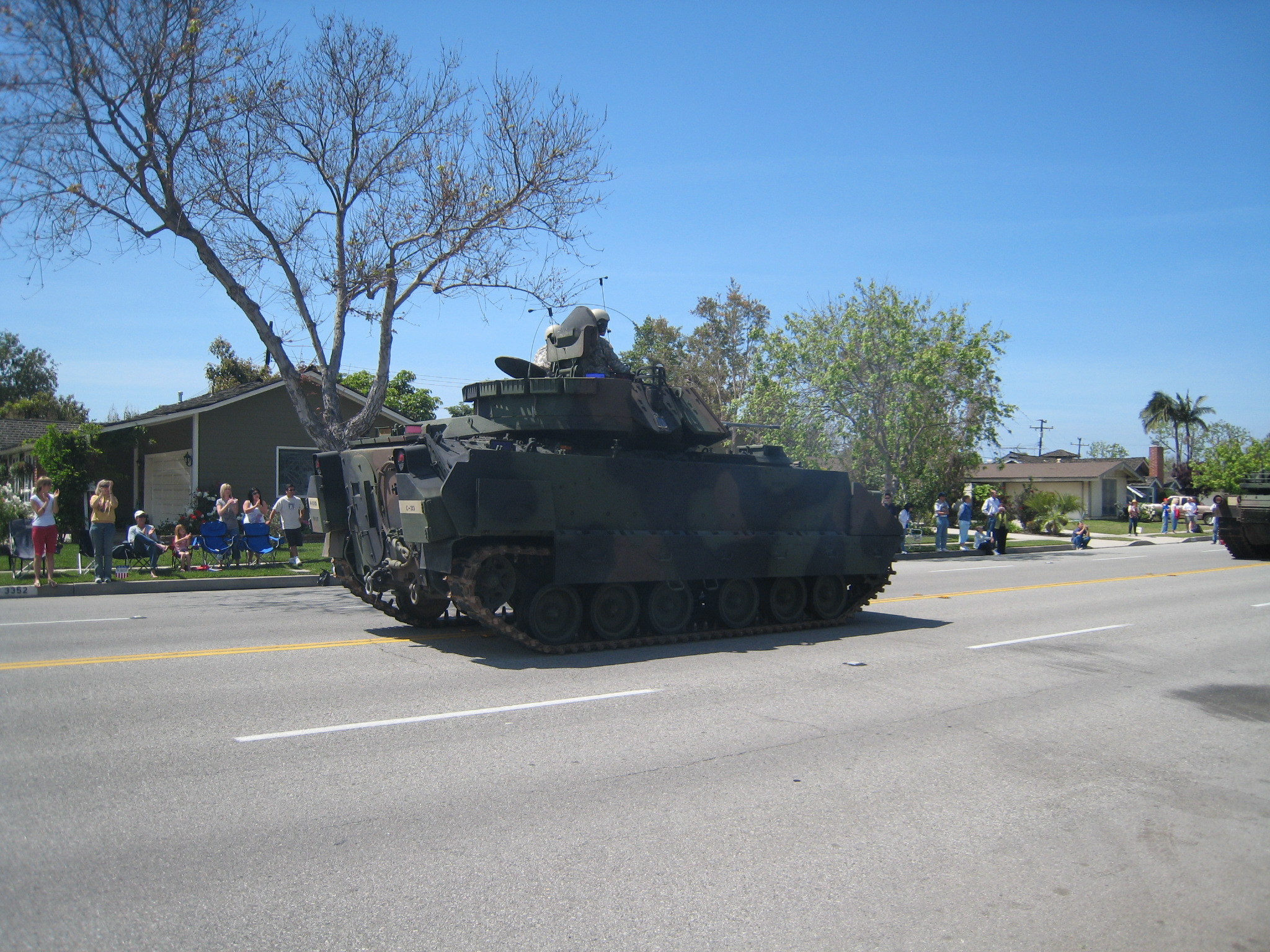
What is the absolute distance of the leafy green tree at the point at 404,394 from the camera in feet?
137

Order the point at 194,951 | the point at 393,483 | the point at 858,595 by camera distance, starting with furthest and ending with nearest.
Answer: the point at 858,595, the point at 393,483, the point at 194,951

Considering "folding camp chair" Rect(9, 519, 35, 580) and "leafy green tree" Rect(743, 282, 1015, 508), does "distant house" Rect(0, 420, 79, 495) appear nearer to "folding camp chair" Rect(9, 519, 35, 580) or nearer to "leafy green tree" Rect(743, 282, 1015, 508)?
"folding camp chair" Rect(9, 519, 35, 580)

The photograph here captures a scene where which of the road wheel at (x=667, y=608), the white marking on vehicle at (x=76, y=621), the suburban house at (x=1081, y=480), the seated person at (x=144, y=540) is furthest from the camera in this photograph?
the suburban house at (x=1081, y=480)

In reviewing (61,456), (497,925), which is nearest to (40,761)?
(497,925)

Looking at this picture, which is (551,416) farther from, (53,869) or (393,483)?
(53,869)

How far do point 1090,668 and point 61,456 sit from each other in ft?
70.7

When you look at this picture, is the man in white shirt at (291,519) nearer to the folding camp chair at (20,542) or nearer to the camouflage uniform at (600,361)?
the folding camp chair at (20,542)

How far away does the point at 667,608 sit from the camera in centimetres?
1062

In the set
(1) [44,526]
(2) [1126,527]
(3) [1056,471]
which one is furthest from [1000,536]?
(3) [1056,471]

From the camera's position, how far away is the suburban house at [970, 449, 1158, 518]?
56062mm

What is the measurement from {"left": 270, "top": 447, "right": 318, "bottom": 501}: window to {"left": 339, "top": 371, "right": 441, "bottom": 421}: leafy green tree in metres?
13.5

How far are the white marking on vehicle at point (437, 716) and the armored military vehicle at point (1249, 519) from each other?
22811mm

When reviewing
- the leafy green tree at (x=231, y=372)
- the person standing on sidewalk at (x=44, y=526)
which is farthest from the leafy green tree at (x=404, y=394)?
the person standing on sidewalk at (x=44, y=526)

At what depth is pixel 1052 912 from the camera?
4004mm
